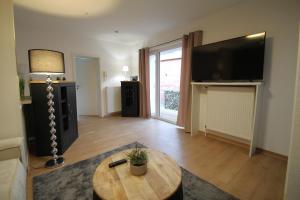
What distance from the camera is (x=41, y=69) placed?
188 cm

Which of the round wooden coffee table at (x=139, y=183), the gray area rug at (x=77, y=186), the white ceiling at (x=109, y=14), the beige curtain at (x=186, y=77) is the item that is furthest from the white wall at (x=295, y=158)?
the beige curtain at (x=186, y=77)

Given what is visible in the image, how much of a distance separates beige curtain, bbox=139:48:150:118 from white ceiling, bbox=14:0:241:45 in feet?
2.57

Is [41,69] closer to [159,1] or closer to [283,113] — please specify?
[159,1]

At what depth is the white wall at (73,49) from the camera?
3.45 metres

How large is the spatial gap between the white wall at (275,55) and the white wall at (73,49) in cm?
353

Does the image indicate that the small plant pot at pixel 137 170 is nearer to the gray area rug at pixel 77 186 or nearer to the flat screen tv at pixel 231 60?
the gray area rug at pixel 77 186

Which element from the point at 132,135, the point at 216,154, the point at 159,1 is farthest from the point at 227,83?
the point at 132,135

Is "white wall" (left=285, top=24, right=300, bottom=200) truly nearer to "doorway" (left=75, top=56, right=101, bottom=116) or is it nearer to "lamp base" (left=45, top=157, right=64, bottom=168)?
"lamp base" (left=45, top=157, right=64, bottom=168)

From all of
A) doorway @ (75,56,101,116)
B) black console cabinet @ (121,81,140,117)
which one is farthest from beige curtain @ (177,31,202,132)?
doorway @ (75,56,101,116)

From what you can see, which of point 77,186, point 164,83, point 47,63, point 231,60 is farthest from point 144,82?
point 77,186

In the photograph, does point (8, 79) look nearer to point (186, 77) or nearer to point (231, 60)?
point (186, 77)

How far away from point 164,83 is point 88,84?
2553 mm

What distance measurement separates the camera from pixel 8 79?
1837 millimetres

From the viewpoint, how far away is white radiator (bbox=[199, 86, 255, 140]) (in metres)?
2.47
